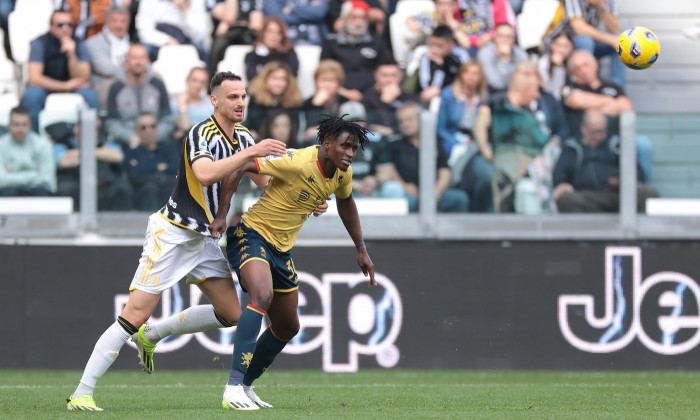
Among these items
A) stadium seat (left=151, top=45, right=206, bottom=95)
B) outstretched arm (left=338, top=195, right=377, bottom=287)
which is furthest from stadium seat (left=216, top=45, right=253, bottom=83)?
outstretched arm (left=338, top=195, right=377, bottom=287)

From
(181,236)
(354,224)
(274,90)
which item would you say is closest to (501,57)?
(274,90)

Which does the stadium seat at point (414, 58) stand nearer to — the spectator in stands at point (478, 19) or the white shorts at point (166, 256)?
the spectator in stands at point (478, 19)

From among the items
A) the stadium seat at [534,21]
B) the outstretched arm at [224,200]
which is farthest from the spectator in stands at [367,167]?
the outstretched arm at [224,200]

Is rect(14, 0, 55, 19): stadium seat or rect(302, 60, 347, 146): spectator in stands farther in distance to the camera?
rect(14, 0, 55, 19): stadium seat

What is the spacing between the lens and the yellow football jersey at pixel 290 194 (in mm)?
7551

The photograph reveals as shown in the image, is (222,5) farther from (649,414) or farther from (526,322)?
(649,414)

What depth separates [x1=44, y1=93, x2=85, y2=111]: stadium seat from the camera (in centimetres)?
1295

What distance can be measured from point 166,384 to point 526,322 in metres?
3.98

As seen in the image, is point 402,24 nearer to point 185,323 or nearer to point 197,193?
point 185,323

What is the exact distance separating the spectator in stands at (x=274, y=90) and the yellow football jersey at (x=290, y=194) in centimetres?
491

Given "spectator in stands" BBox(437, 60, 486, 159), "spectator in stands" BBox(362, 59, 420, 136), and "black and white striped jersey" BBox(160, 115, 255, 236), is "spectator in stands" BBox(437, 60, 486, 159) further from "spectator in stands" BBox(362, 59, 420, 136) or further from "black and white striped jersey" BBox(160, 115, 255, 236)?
"black and white striped jersey" BBox(160, 115, 255, 236)

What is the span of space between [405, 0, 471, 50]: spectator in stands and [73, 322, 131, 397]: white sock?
312 inches

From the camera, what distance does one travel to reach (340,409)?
745 cm

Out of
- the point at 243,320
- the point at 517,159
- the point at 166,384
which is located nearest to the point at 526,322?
the point at 517,159
